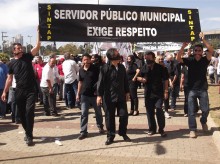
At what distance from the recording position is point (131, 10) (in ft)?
32.0

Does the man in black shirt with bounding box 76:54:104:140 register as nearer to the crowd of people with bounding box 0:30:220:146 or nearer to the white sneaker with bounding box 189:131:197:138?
the crowd of people with bounding box 0:30:220:146

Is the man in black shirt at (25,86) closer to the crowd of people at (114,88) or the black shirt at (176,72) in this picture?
the crowd of people at (114,88)

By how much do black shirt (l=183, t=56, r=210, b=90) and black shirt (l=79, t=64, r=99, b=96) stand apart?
200cm

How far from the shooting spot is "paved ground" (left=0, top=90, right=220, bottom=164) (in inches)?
256

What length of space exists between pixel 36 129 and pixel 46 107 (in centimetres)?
230

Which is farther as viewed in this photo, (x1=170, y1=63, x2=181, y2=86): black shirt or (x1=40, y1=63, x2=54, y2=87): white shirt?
(x1=170, y1=63, x2=181, y2=86): black shirt

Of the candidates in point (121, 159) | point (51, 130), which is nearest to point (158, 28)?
point (51, 130)

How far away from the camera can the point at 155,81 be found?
330 inches

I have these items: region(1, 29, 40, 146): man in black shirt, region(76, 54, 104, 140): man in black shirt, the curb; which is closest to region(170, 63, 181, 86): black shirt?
the curb

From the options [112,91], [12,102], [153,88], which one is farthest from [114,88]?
[12,102]

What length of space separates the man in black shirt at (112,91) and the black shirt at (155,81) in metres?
0.81

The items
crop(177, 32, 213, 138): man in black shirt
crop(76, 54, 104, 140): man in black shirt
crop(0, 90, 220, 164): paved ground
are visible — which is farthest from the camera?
crop(76, 54, 104, 140): man in black shirt

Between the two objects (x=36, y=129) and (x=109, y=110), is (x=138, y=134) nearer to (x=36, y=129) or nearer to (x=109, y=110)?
(x=109, y=110)

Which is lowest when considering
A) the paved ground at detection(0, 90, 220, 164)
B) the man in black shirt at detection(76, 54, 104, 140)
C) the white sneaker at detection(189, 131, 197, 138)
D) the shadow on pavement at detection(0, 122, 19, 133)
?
the paved ground at detection(0, 90, 220, 164)
